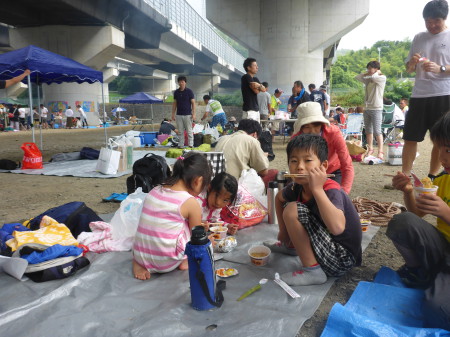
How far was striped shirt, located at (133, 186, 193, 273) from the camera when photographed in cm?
228

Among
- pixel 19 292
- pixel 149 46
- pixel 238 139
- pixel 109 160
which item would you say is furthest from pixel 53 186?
pixel 149 46

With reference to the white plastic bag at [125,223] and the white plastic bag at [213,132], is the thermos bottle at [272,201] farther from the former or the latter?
the white plastic bag at [213,132]

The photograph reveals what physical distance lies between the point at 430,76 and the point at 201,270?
3.19 meters

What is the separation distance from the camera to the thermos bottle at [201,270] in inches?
73.2

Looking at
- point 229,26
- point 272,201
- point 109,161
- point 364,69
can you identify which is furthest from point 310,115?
point 364,69

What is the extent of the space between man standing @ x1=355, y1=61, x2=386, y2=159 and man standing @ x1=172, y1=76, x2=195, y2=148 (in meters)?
4.30

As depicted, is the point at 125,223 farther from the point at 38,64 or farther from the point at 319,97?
the point at 319,97

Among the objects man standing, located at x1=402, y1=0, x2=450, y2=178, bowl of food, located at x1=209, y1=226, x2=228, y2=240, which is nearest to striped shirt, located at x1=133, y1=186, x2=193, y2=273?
bowl of food, located at x1=209, y1=226, x2=228, y2=240

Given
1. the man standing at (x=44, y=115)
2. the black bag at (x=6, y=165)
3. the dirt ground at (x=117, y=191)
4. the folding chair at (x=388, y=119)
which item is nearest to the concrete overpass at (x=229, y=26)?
the man standing at (x=44, y=115)

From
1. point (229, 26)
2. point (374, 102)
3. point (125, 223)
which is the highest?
point (229, 26)

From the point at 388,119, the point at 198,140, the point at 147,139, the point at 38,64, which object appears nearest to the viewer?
the point at 38,64

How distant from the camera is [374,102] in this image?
22.6 ft

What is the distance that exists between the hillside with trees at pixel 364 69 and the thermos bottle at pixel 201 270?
25.8m

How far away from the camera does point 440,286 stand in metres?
1.72
